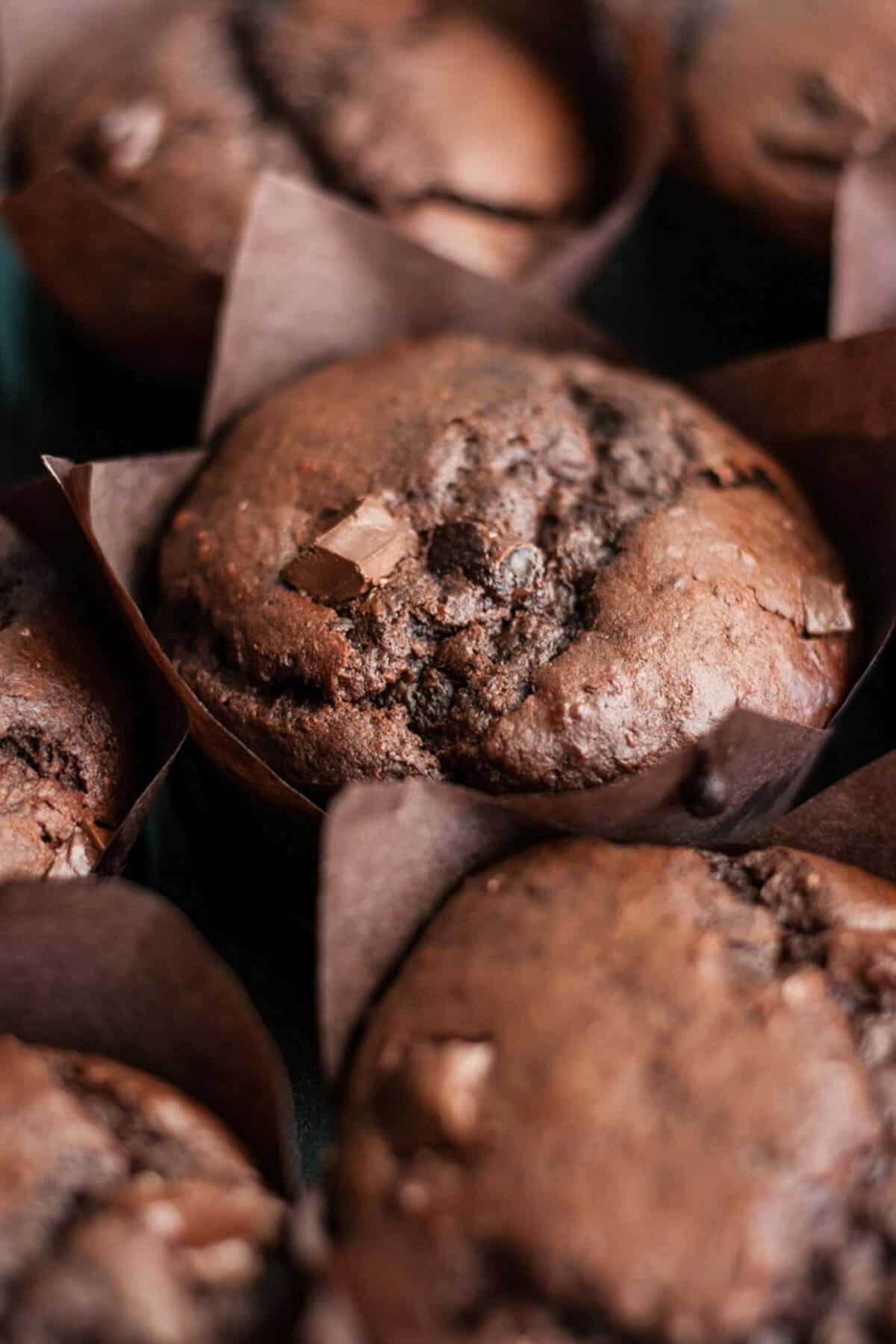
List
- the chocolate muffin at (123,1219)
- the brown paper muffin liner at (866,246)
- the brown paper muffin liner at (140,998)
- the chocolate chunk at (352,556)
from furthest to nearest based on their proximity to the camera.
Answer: the brown paper muffin liner at (866,246), the chocolate chunk at (352,556), the brown paper muffin liner at (140,998), the chocolate muffin at (123,1219)

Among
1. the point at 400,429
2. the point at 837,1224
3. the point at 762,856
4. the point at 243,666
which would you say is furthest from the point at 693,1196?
the point at 400,429

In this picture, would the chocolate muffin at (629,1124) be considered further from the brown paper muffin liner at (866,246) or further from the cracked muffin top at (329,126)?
the cracked muffin top at (329,126)

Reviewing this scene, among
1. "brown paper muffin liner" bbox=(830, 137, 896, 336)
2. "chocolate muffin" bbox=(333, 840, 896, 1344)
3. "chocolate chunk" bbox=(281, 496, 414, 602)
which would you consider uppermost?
"brown paper muffin liner" bbox=(830, 137, 896, 336)

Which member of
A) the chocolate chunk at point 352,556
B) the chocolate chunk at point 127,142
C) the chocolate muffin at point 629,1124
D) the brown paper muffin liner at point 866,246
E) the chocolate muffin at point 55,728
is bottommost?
the chocolate muffin at point 55,728

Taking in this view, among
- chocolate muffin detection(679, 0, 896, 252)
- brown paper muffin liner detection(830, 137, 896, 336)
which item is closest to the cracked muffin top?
chocolate muffin detection(679, 0, 896, 252)

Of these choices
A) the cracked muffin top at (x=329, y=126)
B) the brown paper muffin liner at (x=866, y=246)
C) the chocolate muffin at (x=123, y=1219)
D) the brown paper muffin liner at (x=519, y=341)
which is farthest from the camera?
the cracked muffin top at (x=329, y=126)

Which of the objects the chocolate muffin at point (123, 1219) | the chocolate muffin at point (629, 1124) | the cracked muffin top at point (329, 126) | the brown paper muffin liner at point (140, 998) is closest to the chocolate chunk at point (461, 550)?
the chocolate muffin at point (629, 1124)

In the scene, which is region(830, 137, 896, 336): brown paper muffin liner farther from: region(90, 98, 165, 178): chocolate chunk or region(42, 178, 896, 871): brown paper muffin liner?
region(90, 98, 165, 178): chocolate chunk

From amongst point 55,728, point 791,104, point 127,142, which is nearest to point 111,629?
point 55,728
